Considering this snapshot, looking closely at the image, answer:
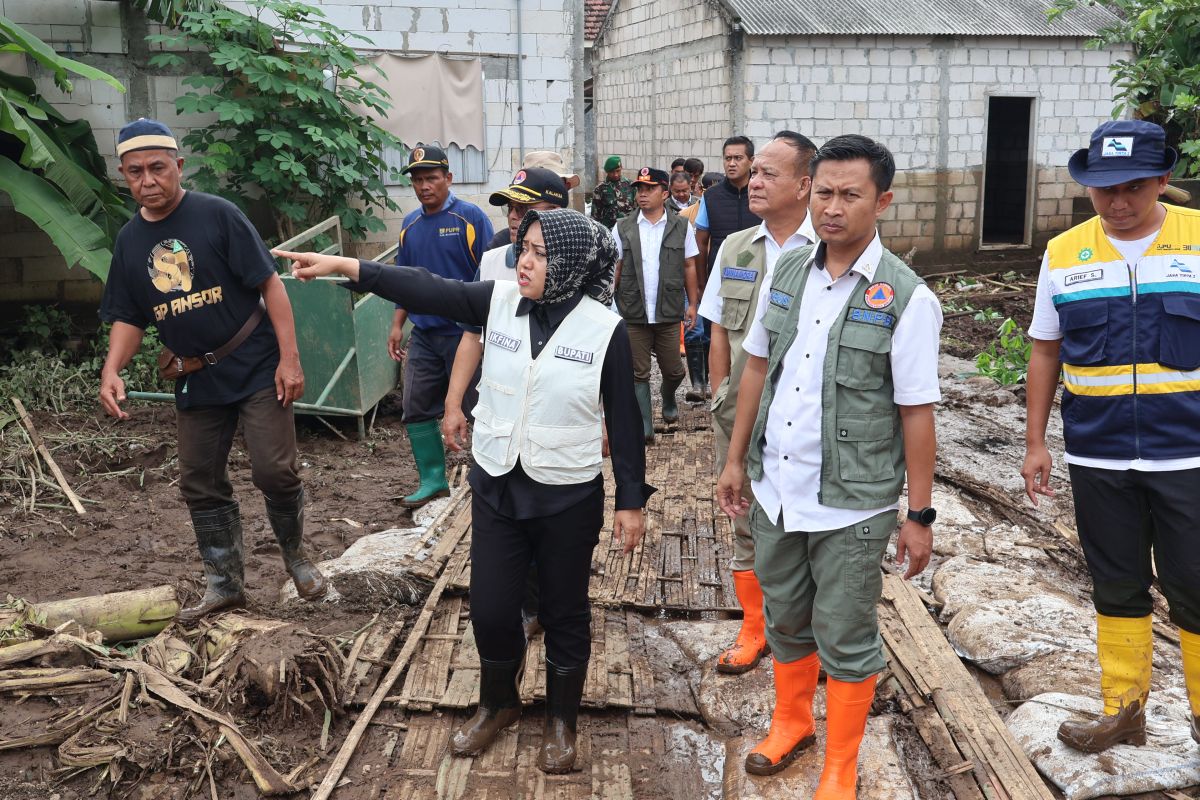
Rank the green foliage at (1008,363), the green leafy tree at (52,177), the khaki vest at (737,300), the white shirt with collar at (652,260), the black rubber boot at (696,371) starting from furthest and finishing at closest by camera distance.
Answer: the green foliage at (1008,363) < the black rubber boot at (696,371) < the white shirt with collar at (652,260) < the green leafy tree at (52,177) < the khaki vest at (737,300)

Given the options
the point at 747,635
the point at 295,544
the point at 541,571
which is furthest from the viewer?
the point at 295,544

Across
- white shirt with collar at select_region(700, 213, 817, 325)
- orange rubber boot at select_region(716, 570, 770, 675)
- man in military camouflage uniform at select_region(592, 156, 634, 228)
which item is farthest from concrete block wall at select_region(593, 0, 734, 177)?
orange rubber boot at select_region(716, 570, 770, 675)

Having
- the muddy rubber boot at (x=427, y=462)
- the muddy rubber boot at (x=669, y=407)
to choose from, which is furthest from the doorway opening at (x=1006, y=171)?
the muddy rubber boot at (x=427, y=462)

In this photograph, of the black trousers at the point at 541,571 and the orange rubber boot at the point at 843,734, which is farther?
the black trousers at the point at 541,571

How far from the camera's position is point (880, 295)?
319 centimetres

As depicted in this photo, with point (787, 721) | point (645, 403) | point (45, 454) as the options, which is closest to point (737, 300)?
point (787, 721)

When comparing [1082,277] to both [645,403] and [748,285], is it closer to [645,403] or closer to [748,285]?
[748,285]

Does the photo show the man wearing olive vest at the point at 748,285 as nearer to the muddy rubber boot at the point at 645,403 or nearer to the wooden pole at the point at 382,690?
the wooden pole at the point at 382,690

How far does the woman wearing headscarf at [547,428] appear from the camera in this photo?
358 centimetres

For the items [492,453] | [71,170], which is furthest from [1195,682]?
[71,170]

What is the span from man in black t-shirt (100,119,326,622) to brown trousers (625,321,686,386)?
11.7ft

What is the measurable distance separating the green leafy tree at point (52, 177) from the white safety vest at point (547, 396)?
533 cm

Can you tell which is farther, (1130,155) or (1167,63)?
(1167,63)

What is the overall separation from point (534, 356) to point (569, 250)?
1.22 ft
